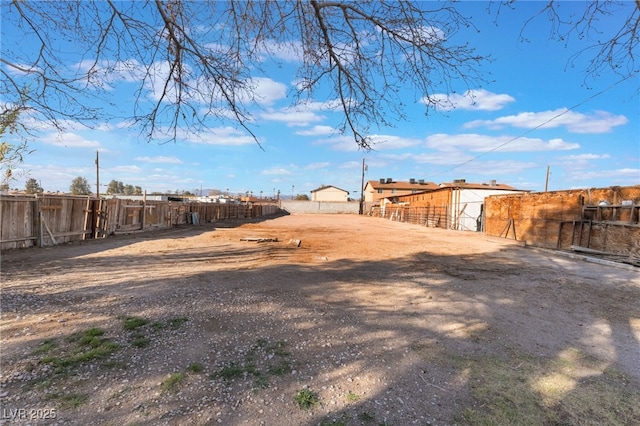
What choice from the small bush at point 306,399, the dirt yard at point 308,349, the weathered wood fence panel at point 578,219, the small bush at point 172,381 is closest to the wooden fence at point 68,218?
the dirt yard at point 308,349

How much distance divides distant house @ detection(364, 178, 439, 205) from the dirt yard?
6849cm

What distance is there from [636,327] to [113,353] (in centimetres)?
688

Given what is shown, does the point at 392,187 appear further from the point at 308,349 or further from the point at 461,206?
the point at 308,349

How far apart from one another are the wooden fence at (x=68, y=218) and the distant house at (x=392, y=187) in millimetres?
59723

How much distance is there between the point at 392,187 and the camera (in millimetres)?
77562

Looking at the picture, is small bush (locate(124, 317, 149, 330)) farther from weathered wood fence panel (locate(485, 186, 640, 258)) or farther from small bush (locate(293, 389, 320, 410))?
weathered wood fence panel (locate(485, 186, 640, 258))

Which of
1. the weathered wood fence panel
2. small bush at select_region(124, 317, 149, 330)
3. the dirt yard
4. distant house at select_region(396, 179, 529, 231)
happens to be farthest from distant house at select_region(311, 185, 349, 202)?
small bush at select_region(124, 317, 149, 330)

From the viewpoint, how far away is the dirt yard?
8.36 feet

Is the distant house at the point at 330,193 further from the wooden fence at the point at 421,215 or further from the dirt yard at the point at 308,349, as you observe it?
the dirt yard at the point at 308,349

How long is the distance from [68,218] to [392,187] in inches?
2797

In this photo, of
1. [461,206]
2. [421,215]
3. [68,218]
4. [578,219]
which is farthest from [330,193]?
[68,218]

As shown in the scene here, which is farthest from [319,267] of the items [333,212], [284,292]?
[333,212]

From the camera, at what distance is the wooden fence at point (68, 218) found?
376 inches

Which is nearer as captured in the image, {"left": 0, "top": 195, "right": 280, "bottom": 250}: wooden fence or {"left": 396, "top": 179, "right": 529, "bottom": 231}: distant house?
{"left": 0, "top": 195, "right": 280, "bottom": 250}: wooden fence
